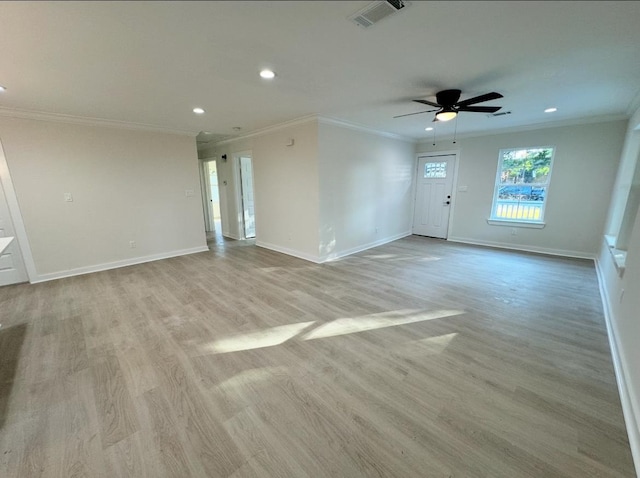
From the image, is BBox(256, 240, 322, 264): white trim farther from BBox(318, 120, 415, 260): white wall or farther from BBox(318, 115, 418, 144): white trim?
BBox(318, 115, 418, 144): white trim

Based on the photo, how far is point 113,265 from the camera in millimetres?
4477

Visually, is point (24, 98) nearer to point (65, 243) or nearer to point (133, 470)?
point (65, 243)

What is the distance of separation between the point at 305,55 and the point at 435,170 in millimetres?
5249

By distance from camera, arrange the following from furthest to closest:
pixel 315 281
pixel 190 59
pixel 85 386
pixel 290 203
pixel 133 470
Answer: pixel 290 203, pixel 315 281, pixel 190 59, pixel 85 386, pixel 133 470

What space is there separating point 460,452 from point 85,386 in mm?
2523

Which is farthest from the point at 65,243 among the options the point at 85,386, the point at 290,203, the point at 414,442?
the point at 414,442

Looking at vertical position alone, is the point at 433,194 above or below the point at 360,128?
below

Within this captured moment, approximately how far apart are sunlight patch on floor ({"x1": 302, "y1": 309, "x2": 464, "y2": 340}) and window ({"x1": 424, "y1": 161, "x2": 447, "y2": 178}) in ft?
14.6

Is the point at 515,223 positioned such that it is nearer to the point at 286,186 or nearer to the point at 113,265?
the point at 286,186

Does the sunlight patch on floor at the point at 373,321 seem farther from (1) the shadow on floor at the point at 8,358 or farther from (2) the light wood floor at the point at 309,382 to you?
(1) the shadow on floor at the point at 8,358

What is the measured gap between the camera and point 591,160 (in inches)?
177

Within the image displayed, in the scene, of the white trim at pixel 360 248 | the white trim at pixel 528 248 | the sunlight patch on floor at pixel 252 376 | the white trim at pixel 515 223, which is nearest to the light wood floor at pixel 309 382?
the sunlight patch on floor at pixel 252 376

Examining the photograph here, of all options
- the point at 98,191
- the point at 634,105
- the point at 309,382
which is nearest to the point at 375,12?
the point at 309,382

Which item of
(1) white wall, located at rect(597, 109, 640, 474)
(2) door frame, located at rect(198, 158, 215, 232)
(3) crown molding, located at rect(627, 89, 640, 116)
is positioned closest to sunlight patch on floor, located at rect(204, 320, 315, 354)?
(1) white wall, located at rect(597, 109, 640, 474)
